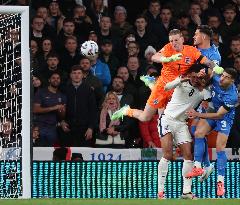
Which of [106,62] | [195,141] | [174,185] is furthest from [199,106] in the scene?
[106,62]

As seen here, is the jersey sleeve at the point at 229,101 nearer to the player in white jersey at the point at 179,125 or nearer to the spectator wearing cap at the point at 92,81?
the player in white jersey at the point at 179,125

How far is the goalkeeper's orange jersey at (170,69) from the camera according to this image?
17125mm

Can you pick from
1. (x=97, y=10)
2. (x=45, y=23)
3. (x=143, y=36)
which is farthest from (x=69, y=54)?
(x=143, y=36)

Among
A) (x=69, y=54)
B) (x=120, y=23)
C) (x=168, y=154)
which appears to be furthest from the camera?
(x=120, y=23)

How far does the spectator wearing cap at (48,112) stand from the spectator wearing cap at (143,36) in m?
2.51

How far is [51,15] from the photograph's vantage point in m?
22.3

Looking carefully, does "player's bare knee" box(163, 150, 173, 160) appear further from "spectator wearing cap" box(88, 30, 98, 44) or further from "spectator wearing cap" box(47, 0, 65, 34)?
"spectator wearing cap" box(47, 0, 65, 34)

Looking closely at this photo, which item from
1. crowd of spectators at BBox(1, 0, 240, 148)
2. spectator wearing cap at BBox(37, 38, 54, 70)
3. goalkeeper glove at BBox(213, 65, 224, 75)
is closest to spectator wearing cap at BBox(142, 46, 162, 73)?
crowd of spectators at BBox(1, 0, 240, 148)

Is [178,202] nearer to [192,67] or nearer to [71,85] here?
[192,67]

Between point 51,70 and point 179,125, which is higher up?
point 51,70

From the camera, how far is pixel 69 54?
21531mm

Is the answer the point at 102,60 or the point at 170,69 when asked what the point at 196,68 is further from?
the point at 102,60

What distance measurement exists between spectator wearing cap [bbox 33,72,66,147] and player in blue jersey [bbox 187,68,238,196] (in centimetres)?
322

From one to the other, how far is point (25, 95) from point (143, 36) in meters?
5.73
